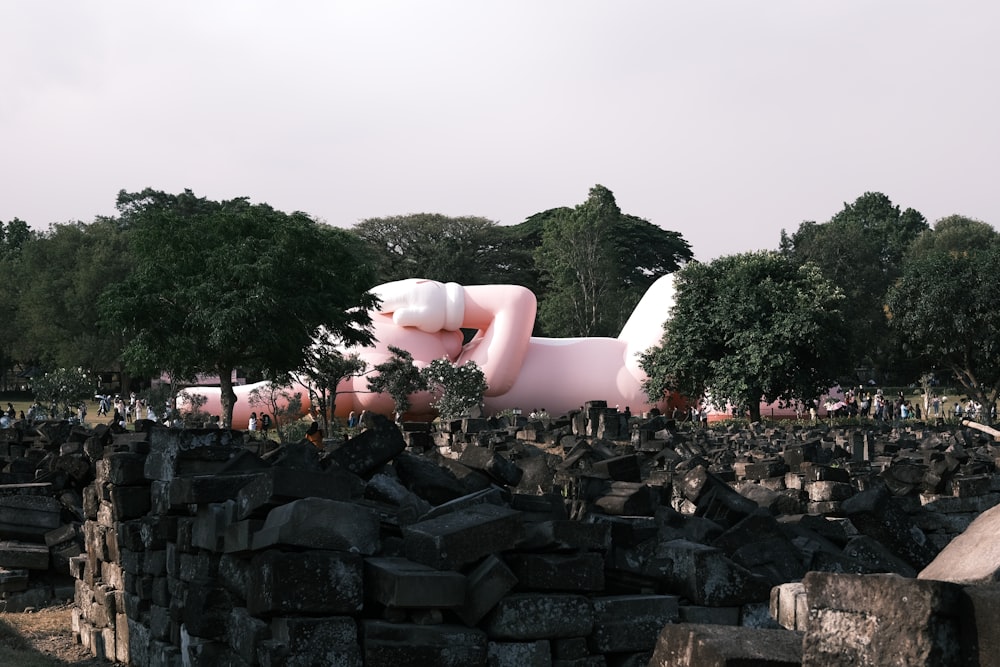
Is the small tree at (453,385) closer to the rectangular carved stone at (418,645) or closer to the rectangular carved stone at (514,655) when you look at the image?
the rectangular carved stone at (514,655)

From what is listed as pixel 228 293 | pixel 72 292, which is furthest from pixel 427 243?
pixel 228 293

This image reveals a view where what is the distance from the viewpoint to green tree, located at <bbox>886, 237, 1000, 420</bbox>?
1399 inches

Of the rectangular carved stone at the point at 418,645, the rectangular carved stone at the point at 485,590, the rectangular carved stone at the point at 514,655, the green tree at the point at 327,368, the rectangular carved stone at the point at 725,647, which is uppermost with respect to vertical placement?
the green tree at the point at 327,368

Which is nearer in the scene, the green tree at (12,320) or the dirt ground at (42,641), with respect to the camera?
the dirt ground at (42,641)

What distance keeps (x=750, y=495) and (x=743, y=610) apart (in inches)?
146

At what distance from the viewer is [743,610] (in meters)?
5.84

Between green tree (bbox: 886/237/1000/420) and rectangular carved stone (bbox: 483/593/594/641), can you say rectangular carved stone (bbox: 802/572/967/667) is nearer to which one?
rectangular carved stone (bbox: 483/593/594/641)

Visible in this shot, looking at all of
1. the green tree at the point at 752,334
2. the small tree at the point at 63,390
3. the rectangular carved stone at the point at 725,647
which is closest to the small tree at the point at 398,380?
the green tree at the point at 752,334

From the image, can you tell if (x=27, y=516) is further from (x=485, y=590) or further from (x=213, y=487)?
(x=485, y=590)

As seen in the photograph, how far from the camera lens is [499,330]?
3688 cm

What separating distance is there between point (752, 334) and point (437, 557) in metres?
27.7

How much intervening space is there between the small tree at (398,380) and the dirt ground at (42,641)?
72.1ft

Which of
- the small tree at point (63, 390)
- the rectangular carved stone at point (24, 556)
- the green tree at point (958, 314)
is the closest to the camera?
the rectangular carved stone at point (24, 556)

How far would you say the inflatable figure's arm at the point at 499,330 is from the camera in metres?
36.7
